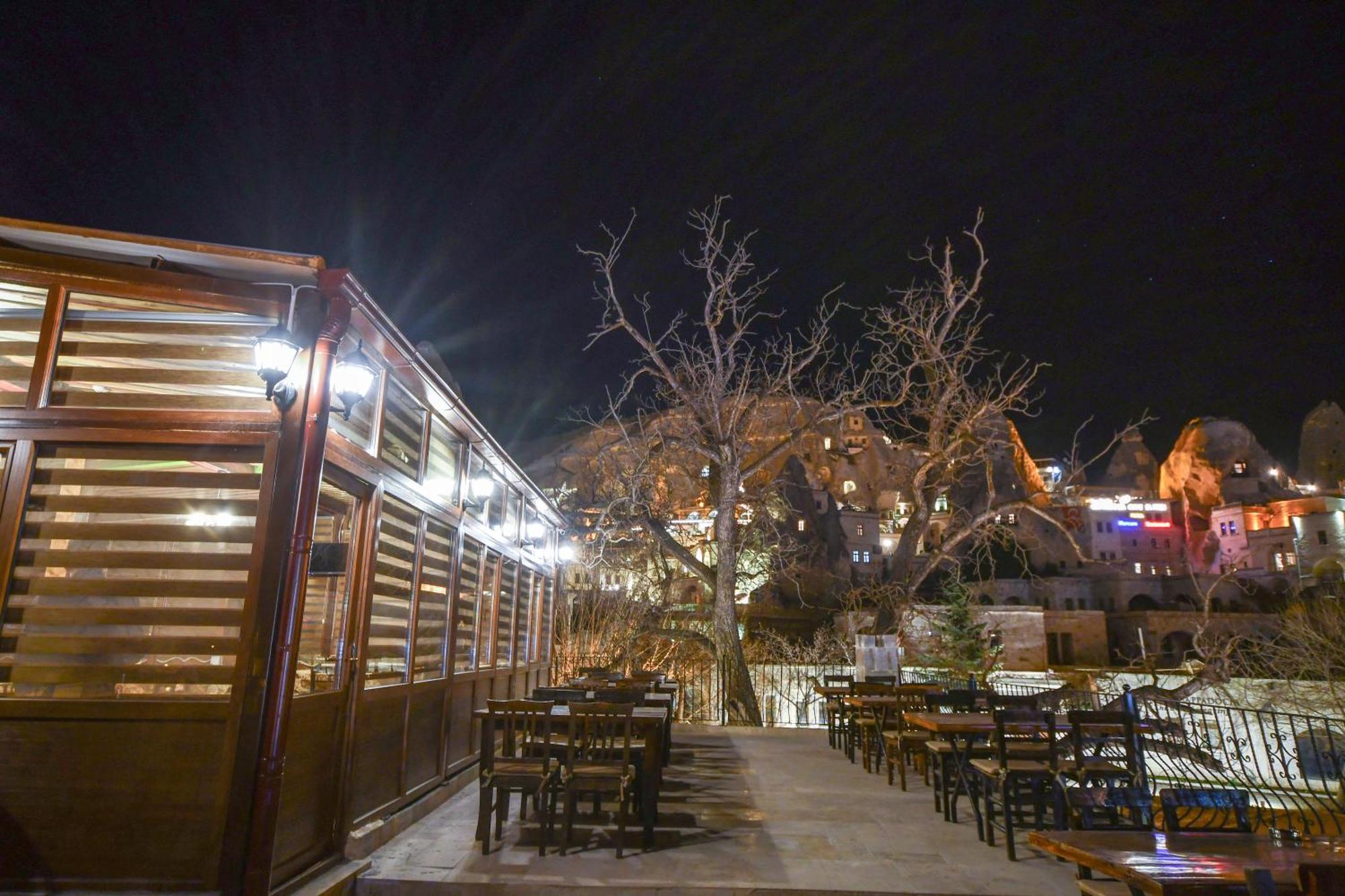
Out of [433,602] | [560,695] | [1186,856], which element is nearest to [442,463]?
[433,602]

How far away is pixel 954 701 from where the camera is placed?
7.85m

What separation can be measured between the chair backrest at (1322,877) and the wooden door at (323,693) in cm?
446

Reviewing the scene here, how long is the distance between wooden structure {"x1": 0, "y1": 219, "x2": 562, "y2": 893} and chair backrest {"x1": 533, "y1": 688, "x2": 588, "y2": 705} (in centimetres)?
211

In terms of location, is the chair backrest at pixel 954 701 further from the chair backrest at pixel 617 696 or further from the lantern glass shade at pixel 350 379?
the lantern glass shade at pixel 350 379

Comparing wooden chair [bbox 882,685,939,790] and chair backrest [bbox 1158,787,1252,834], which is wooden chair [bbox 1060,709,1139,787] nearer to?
wooden chair [bbox 882,685,939,790]

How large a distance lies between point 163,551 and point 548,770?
9.27 ft

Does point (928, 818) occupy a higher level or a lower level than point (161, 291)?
lower

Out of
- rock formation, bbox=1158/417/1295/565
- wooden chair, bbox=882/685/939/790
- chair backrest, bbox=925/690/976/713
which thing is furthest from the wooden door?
rock formation, bbox=1158/417/1295/565

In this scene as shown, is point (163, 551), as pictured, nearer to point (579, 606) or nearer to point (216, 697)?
point (216, 697)

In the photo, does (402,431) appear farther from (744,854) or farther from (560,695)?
(744,854)

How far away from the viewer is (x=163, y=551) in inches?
161

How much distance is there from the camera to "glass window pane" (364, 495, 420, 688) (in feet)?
17.5

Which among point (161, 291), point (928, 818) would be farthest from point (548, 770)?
point (161, 291)

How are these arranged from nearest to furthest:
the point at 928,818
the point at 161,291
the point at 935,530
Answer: the point at 161,291 < the point at 928,818 < the point at 935,530
